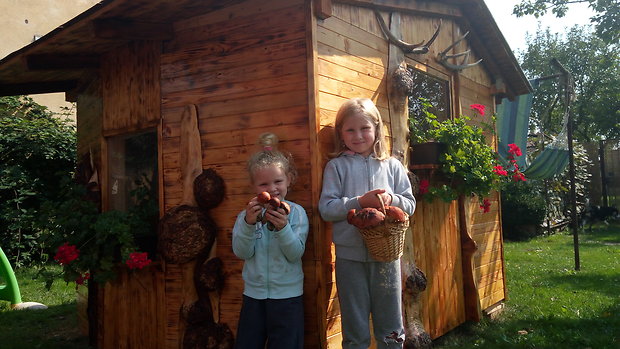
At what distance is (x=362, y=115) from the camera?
3.20 meters

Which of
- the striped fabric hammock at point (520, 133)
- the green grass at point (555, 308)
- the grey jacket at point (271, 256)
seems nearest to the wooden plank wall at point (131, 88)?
the grey jacket at point (271, 256)

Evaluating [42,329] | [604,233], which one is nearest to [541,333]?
[42,329]

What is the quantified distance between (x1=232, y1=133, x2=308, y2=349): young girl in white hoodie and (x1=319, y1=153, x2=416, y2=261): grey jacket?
8.7 inches

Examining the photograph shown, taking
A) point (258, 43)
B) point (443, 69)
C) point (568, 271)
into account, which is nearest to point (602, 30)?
point (568, 271)

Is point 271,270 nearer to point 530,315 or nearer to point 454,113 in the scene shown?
point 454,113

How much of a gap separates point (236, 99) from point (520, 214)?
40.9ft

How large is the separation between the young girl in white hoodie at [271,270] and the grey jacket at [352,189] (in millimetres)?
222

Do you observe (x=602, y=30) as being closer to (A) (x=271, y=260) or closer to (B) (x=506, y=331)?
(B) (x=506, y=331)

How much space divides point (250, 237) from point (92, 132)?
330 cm

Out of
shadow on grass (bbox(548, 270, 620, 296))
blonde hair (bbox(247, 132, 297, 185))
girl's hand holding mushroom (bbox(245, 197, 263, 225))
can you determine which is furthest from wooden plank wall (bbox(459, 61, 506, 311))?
girl's hand holding mushroom (bbox(245, 197, 263, 225))

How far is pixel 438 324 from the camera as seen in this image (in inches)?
189

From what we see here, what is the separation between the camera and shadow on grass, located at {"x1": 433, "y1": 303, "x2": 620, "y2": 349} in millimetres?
4570

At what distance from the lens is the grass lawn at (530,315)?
4758mm

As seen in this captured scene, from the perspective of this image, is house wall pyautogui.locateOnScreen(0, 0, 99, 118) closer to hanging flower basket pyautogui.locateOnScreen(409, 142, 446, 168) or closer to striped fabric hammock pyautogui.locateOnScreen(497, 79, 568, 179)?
striped fabric hammock pyautogui.locateOnScreen(497, 79, 568, 179)
